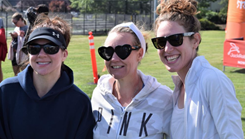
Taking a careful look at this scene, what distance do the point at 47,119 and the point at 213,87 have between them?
1.43 m

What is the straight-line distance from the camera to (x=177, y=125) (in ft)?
9.07

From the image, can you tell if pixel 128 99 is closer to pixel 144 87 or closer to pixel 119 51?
pixel 144 87

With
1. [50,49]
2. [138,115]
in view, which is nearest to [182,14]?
[138,115]

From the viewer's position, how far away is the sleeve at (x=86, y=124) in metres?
2.91

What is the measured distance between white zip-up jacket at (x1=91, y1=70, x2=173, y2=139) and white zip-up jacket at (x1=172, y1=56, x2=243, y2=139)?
0.39 metres

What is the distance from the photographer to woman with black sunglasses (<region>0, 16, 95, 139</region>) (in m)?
2.76

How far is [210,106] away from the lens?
93.2 inches

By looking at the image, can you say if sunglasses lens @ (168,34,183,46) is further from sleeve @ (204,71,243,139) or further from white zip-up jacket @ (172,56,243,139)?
sleeve @ (204,71,243,139)

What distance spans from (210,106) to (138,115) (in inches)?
29.9

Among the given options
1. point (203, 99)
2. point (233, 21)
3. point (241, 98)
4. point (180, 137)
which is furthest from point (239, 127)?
point (233, 21)

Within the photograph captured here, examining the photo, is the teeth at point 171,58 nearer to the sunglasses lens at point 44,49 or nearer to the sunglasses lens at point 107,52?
the sunglasses lens at point 107,52

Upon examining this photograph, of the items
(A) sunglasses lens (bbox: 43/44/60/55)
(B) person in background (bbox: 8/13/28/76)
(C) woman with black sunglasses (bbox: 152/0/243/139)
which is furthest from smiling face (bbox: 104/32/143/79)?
(B) person in background (bbox: 8/13/28/76)

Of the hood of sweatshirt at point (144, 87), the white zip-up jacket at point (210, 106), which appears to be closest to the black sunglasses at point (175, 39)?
the white zip-up jacket at point (210, 106)

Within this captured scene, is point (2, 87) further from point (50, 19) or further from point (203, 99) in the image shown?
point (203, 99)
